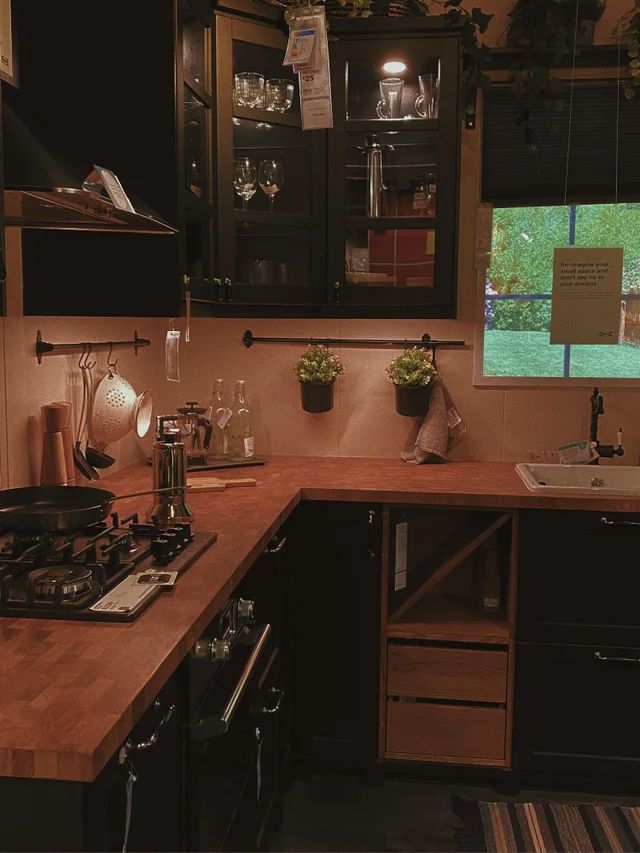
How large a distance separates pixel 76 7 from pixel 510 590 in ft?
7.03

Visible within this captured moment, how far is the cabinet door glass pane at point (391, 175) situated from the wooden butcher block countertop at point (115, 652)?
107cm

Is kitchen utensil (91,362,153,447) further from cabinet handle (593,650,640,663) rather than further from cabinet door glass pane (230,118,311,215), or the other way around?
cabinet handle (593,650,640,663)

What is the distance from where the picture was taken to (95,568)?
1.77 m

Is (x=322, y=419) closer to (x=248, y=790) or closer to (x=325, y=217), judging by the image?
(x=325, y=217)

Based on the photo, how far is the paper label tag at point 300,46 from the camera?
9.48 feet

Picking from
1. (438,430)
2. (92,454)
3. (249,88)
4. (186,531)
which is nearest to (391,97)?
(249,88)

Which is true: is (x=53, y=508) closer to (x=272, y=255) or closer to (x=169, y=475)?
(x=169, y=475)

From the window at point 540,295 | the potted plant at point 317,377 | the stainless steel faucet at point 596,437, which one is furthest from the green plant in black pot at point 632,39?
the potted plant at point 317,377

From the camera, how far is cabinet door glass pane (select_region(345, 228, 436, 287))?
3150mm

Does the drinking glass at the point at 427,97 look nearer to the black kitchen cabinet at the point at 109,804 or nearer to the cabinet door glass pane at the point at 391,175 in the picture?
the cabinet door glass pane at the point at 391,175

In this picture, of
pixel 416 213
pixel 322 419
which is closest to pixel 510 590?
pixel 322 419

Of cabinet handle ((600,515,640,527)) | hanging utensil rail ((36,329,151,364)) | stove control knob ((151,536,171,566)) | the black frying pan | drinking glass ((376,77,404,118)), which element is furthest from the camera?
drinking glass ((376,77,404,118))

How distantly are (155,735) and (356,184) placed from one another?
2264 millimetres

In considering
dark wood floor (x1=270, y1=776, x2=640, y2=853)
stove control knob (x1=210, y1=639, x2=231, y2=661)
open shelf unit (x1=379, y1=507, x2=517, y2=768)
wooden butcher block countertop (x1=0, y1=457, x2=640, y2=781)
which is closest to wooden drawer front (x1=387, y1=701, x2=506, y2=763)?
open shelf unit (x1=379, y1=507, x2=517, y2=768)
